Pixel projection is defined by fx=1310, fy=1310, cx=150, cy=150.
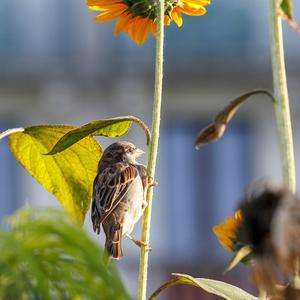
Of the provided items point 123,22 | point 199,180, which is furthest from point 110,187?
point 199,180

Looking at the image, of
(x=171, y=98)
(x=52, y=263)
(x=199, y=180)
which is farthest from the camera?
(x=199, y=180)

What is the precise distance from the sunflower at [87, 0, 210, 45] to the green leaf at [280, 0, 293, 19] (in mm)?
178

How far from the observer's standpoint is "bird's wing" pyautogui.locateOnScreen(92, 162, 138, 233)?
1.14 meters

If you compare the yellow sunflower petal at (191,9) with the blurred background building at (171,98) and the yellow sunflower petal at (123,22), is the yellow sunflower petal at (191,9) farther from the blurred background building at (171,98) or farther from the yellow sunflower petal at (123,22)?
the blurred background building at (171,98)

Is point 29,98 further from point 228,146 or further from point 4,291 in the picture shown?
point 4,291

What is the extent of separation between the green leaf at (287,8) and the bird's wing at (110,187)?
0.36m

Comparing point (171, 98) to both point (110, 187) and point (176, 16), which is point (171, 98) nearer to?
point (110, 187)

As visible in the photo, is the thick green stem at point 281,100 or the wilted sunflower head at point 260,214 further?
the thick green stem at point 281,100

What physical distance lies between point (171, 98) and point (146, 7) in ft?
32.3

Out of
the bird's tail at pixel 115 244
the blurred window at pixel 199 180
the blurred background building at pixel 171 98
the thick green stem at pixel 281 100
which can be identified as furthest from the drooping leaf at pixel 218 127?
the blurred window at pixel 199 180

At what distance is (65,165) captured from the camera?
0.88 metres

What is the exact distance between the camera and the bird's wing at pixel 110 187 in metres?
1.14

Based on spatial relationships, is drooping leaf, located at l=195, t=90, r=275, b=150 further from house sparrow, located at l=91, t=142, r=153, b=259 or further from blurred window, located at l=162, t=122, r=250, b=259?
blurred window, located at l=162, t=122, r=250, b=259

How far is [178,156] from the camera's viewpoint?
11289 mm
